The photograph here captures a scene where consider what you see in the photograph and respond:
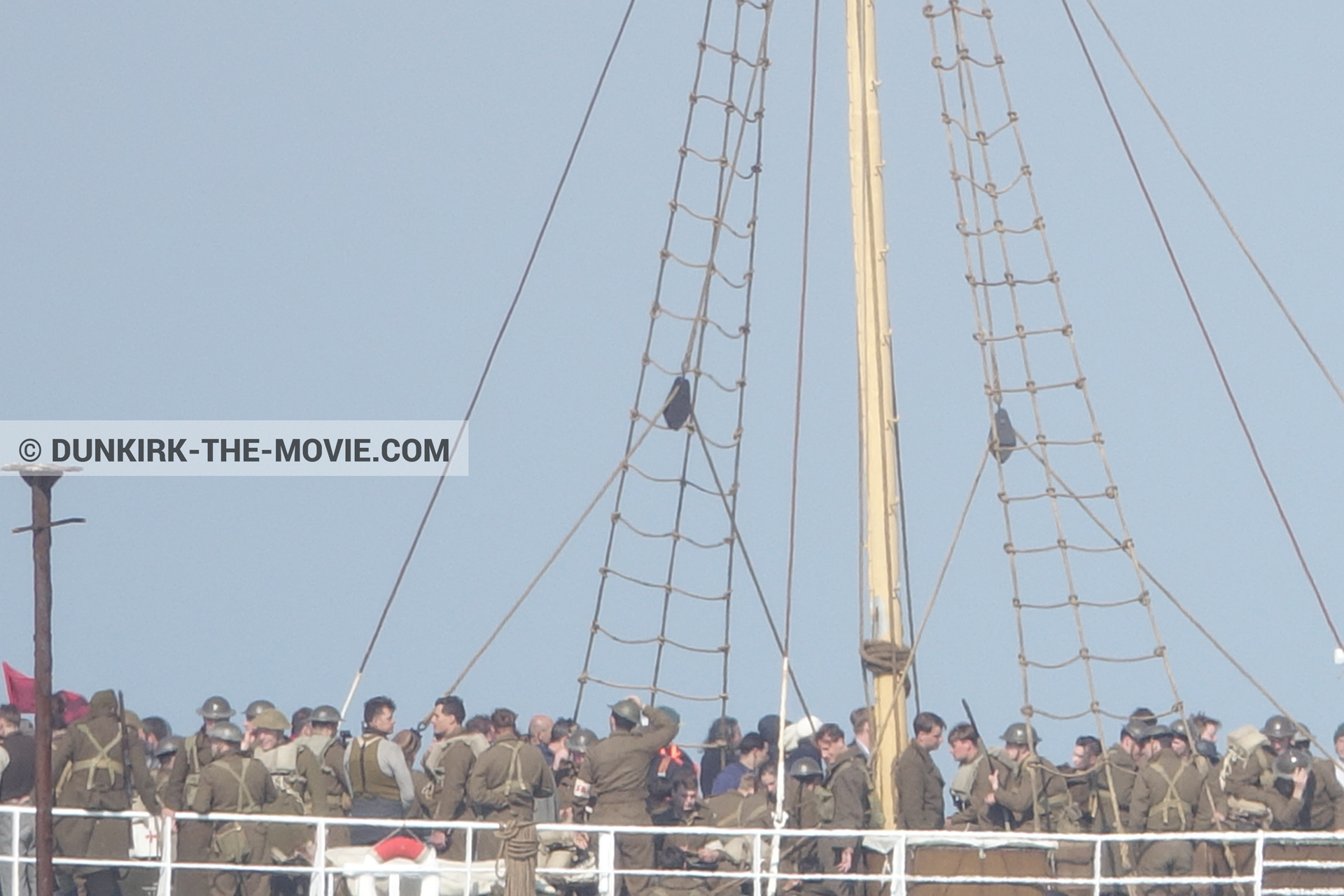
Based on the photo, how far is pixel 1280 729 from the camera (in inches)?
742

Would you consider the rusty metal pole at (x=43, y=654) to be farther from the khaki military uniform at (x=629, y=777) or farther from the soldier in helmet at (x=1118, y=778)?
the soldier in helmet at (x=1118, y=778)

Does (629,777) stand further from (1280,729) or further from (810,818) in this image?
(1280,729)

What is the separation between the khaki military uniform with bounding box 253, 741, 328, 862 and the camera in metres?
18.2

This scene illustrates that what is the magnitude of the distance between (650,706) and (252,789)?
2.85 meters

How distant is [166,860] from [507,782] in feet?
7.87

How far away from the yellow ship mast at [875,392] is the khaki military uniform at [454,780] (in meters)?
3.24

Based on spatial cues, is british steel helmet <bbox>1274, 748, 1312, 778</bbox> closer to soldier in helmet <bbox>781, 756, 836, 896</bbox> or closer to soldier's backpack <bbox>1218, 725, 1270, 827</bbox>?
soldier's backpack <bbox>1218, 725, 1270, 827</bbox>

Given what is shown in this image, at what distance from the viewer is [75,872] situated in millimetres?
17844

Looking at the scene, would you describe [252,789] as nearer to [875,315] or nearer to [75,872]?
[75,872]

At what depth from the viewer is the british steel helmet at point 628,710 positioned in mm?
18125

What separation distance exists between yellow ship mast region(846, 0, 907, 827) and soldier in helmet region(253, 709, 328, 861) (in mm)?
4231

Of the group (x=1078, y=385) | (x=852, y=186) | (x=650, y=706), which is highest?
(x=852, y=186)

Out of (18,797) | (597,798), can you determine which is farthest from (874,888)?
(18,797)

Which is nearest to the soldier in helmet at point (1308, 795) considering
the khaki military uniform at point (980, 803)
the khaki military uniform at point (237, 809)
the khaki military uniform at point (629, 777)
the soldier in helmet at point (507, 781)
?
the khaki military uniform at point (980, 803)
